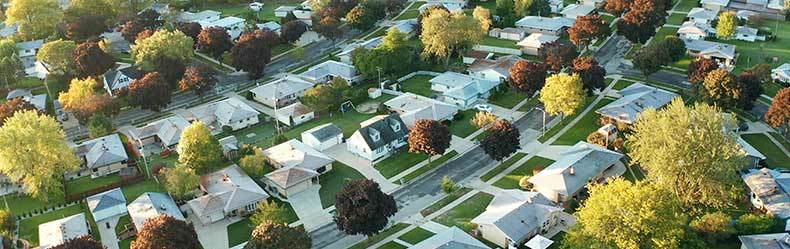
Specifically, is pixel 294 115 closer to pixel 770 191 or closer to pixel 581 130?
pixel 581 130

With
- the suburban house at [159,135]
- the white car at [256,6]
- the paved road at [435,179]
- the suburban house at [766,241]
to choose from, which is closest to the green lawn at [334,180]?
the paved road at [435,179]

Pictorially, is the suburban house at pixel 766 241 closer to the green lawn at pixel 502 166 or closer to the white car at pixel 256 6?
the green lawn at pixel 502 166

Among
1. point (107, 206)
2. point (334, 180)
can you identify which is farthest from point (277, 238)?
point (107, 206)

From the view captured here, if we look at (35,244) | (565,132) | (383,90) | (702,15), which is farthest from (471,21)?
(35,244)

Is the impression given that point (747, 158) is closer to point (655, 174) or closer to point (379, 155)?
point (655, 174)

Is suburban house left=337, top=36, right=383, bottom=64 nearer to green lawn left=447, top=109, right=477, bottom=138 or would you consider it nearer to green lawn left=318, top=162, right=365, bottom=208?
green lawn left=447, top=109, right=477, bottom=138

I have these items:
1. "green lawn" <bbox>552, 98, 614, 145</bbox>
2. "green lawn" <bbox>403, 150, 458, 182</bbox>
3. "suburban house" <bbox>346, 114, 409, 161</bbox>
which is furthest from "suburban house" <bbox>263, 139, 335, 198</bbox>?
"green lawn" <bbox>552, 98, 614, 145</bbox>
